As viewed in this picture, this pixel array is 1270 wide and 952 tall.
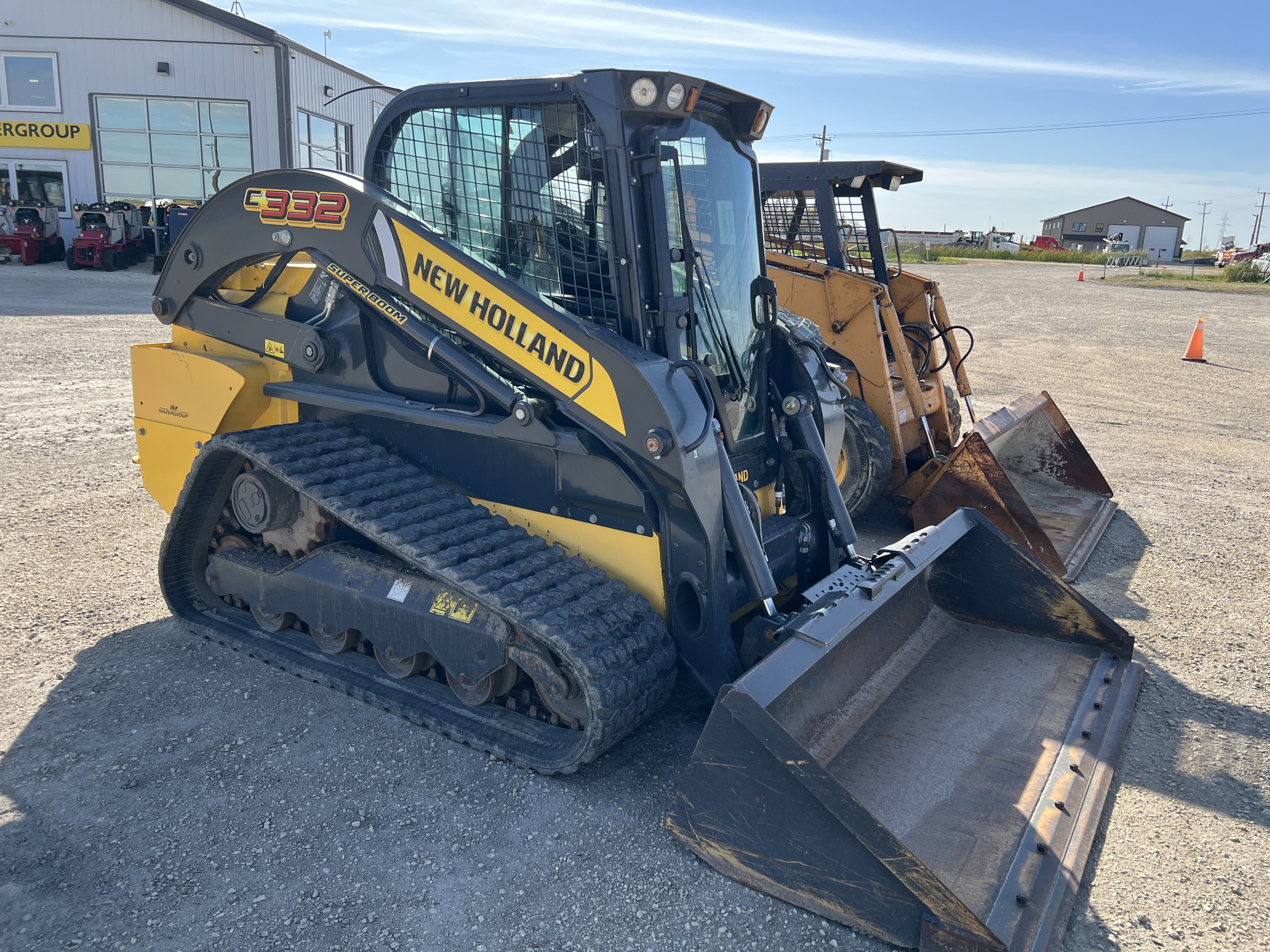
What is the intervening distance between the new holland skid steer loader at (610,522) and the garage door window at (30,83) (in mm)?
22393

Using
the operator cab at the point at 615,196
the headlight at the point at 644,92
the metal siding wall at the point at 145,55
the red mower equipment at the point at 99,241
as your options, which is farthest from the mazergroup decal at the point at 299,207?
the metal siding wall at the point at 145,55

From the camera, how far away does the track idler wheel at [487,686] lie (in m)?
3.60

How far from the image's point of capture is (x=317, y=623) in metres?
4.04

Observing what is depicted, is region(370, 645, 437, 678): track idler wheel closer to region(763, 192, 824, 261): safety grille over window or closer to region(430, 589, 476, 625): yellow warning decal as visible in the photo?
region(430, 589, 476, 625): yellow warning decal

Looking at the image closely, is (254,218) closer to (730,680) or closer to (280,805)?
(280,805)

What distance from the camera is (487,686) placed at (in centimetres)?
363

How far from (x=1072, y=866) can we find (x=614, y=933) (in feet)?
4.57

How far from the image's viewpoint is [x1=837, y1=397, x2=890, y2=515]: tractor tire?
20.7 feet

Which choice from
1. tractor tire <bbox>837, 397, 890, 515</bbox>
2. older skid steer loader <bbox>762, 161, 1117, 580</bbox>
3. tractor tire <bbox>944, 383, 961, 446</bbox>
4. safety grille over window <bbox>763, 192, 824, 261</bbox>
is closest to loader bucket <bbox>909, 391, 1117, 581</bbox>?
older skid steer loader <bbox>762, 161, 1117, 580</bbox>

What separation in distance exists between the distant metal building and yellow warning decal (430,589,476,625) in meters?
77.0

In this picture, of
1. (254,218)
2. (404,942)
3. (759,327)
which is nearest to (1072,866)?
(404,942)

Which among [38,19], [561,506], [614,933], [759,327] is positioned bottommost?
[614,933]

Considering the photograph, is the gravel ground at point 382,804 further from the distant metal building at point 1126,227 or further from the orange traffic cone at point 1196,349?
the distant metal building at point 1126,227

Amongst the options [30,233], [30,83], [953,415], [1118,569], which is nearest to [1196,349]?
[953,415]
